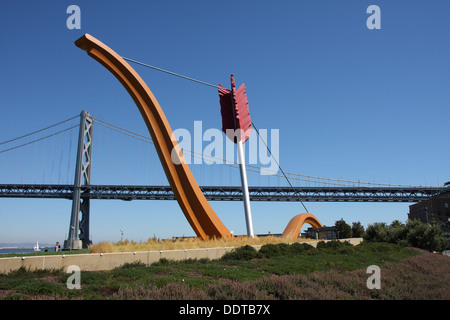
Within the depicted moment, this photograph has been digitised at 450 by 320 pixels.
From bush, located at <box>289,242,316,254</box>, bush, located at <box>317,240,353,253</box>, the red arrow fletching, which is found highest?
the red arrow fletching

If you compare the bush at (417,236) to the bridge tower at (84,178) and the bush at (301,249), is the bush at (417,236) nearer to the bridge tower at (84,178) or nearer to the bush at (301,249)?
the bush at (301,249)

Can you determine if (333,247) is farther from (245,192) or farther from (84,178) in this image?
(84,178)

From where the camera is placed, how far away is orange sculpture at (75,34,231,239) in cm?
1043

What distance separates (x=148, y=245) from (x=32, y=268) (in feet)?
10.6

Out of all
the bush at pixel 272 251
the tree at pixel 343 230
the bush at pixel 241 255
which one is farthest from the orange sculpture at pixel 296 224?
the tree at pixel 343 230

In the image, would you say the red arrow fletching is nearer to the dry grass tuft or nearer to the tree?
the dry grass tuft

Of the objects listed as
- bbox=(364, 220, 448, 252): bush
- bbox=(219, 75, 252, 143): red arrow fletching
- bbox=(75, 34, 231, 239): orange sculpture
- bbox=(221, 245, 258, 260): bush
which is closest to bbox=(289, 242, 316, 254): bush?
bbox=(221, 245, 258, 260): bush

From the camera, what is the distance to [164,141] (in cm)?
1064

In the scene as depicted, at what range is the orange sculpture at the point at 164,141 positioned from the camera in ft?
34.2

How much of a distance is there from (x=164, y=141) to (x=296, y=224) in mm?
8412

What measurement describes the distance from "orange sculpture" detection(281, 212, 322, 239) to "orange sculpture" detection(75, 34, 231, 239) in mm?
5819

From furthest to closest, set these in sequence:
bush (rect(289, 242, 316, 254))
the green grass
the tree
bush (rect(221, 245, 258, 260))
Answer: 1. the tree
2. bush (rect(289, 242, 316, 254))
3. bush (rect(221, 245, 258, 260))
4. the green grass

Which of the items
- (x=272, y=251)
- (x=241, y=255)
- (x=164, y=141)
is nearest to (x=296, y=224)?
(x=272, y=251)

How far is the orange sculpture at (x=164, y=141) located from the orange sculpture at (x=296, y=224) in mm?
5819
